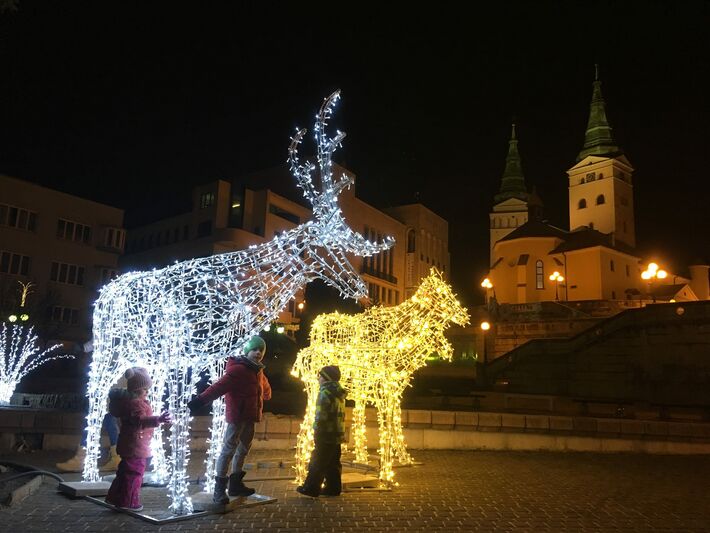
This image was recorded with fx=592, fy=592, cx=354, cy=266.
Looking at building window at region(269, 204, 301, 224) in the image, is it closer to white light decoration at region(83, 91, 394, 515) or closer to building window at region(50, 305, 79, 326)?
building window at region(50, 305, 79, 326)

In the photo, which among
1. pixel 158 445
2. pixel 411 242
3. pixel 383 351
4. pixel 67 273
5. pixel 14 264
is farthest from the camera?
pixel 411 242

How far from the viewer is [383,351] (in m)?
10.7

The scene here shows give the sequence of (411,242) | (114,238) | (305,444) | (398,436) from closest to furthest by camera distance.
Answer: (305,444), (398,436), (114,238), (411,242)

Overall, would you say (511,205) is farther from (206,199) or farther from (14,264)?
(14,264)

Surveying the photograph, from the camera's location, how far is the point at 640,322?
31.3m

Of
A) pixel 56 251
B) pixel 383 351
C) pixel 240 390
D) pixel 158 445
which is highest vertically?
pixel 56 251

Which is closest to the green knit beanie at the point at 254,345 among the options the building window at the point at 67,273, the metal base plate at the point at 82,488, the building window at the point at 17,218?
the metal base plate at the point at 82,488

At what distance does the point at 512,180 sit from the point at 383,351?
267 ft

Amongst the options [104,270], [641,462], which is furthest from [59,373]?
[641,462]

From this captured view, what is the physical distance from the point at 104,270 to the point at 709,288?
2489 inches

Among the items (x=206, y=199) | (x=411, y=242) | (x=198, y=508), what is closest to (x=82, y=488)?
(x=198, y=508)

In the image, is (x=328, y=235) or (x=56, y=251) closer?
(x=328, y=235)

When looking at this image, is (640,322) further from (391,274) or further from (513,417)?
(391,274)

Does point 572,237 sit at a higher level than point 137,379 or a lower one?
higher
